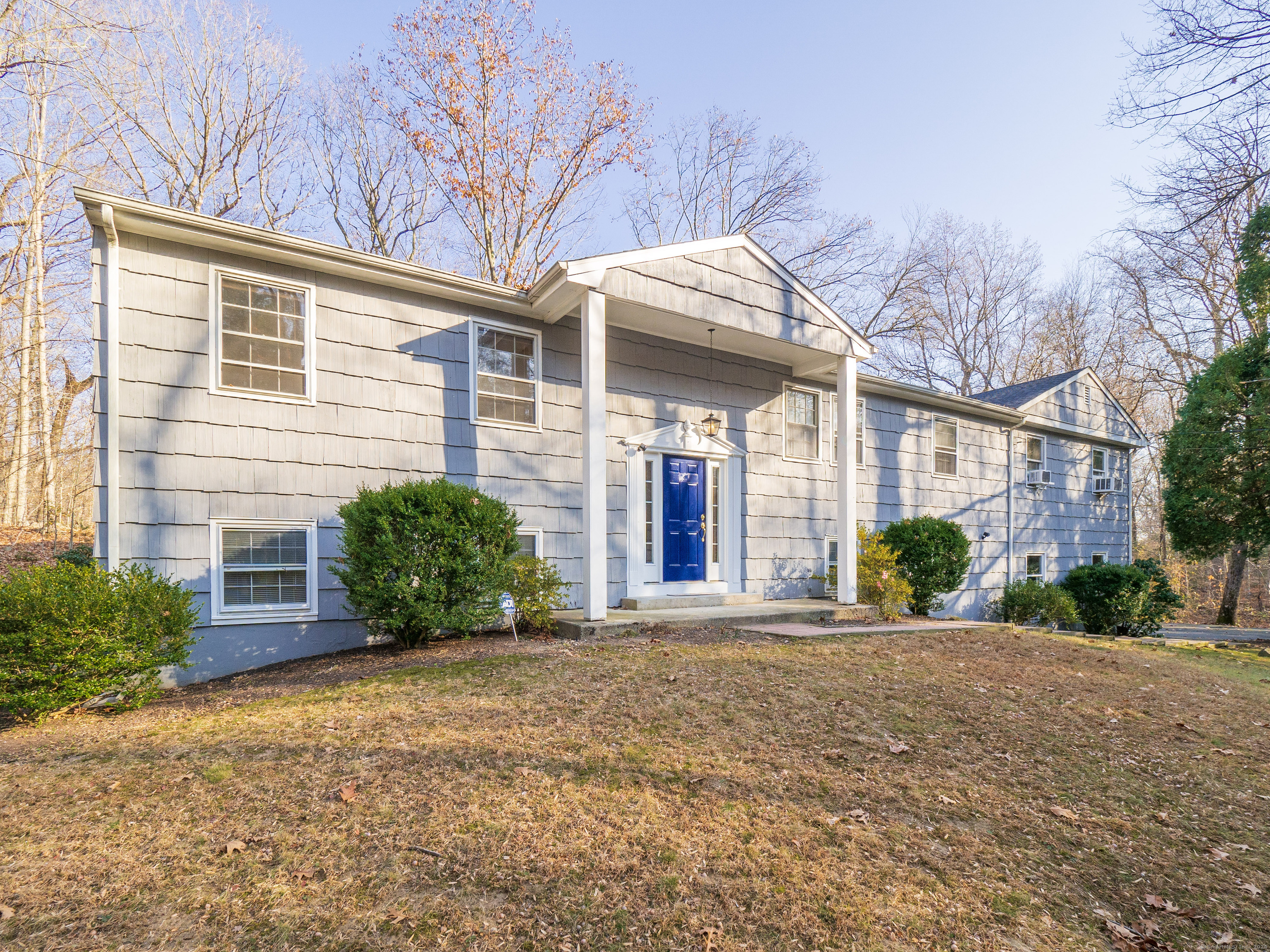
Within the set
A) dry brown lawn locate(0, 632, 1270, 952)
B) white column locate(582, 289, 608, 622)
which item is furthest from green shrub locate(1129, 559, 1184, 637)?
white column locate(582, 289, 608, 622)

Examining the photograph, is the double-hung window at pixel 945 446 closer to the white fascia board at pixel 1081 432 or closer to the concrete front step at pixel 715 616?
the white fascia board at pixel 1081 432

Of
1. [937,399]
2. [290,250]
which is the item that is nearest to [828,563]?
[937,399]

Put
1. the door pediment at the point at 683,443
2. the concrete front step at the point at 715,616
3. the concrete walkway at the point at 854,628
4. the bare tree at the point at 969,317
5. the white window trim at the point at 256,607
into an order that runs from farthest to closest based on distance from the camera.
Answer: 1. the bare tree at the point at 969,317
2. the door pediment at the point at 683,443
3. the concrete walkway at the point at 854,628
4. the concrete front step at the point at 715,616
5. the white window trim at the point at 256,607

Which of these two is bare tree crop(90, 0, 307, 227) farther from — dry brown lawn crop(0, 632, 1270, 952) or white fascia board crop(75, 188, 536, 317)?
dry brown lawn crop(0, 632, 1270, 952)

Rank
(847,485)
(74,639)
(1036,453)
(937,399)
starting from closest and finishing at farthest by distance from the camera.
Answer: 1. (74,639)
2. (847,485)
3. (937,399)
4. (1036,453)

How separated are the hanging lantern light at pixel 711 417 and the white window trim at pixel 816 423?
4.54 feet

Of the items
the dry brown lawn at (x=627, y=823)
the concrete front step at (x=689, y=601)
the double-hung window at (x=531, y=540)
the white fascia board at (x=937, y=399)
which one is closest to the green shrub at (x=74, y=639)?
the dry brown lawn at (x=627, y=823)

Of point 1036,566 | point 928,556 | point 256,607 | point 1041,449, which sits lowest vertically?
point 1036,566

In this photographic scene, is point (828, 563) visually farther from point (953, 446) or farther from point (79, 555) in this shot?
point (79, 555)

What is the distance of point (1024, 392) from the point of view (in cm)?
1545

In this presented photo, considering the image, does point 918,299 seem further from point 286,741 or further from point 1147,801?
point 286,741

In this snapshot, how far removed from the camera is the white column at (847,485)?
9344 mm

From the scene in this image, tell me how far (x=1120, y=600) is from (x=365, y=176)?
70.7 ft

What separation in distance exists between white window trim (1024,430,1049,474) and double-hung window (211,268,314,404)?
15.0 metres
